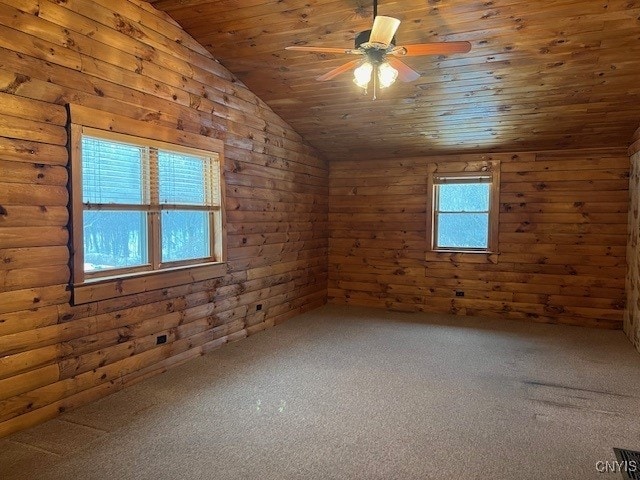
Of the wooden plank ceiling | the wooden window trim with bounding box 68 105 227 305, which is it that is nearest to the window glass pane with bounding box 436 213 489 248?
the wooden plank ceiling

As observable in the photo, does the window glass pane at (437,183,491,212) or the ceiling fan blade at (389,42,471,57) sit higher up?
the ceiling fan blade at (389,42,471,57)

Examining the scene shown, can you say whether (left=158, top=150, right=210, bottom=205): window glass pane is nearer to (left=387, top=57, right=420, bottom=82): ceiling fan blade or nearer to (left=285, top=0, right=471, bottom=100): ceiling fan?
(left=285, top=0, right=471, bottom=100): ceiling fan

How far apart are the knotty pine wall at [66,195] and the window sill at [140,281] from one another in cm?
6

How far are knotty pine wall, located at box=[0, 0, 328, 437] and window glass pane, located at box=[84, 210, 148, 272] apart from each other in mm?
269

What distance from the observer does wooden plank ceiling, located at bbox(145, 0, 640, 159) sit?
3.17m

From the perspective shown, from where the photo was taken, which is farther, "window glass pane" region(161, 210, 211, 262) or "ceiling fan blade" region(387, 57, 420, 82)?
"window glass pane" region(161, 210, 211, 262)

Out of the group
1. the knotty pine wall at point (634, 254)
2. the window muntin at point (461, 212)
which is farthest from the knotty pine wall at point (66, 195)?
the knotty pine wall at point (634, 254)

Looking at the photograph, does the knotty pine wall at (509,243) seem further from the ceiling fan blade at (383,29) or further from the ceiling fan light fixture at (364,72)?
the ceiling fan blade at (383,29)

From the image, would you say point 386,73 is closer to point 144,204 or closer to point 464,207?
point 144,204

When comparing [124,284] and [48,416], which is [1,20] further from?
[48,416]

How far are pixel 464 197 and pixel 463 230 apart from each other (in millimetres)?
443

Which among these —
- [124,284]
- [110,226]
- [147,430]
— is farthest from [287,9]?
[147,430]

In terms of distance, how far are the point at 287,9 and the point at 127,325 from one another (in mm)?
2712

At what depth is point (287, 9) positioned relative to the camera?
3.34 meters
